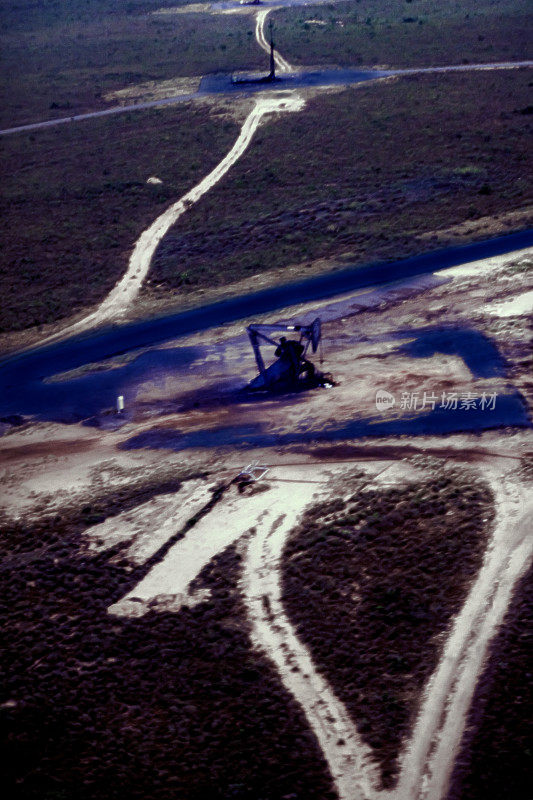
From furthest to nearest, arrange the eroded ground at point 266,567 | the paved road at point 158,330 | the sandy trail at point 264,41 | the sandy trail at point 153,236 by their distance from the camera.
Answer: the sandy trail at point 264,41 → the sandy trail at point 153,236 → the paved road at point 158,330 → the eroded ground at point 266,567

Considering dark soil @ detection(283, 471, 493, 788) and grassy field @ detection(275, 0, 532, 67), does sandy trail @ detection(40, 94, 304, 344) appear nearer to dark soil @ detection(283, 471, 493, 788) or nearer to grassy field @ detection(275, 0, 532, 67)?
dark soil @ detection(283, 471, 493, 788)

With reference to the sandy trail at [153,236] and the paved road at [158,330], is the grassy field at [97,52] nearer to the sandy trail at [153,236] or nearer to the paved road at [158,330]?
the sandy trail at [153,236]

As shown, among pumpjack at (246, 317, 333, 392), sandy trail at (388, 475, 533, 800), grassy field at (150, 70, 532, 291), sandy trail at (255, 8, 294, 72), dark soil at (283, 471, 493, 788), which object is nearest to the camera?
sandy trail at (388, 475, 533, 800)

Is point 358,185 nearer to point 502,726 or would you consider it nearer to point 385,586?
point 385,586

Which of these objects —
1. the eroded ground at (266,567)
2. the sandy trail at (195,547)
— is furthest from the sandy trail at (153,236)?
the sandy trail at (195,547)

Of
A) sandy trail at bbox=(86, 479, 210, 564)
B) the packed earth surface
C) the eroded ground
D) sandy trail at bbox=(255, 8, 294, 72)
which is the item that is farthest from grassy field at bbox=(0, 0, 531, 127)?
sandy trail at bbox=(86, 479, 210, 564)

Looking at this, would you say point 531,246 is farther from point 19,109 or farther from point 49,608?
point 19,109

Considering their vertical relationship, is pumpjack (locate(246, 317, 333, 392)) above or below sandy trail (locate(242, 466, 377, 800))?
above

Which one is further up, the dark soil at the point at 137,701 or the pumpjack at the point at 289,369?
the pumpjack at the point at 289,369
